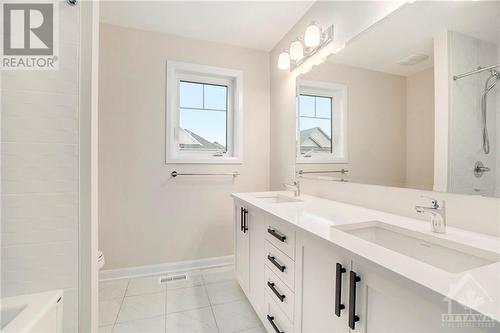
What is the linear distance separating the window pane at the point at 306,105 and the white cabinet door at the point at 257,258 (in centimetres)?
102

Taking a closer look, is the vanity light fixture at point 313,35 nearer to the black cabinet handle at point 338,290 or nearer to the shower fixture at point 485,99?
the shower fixture at point 485,99

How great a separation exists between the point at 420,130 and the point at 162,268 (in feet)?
7.87

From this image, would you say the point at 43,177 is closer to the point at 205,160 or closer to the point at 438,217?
the point at 205,160

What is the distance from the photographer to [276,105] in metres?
2.46

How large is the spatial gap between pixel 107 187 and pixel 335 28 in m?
2.37

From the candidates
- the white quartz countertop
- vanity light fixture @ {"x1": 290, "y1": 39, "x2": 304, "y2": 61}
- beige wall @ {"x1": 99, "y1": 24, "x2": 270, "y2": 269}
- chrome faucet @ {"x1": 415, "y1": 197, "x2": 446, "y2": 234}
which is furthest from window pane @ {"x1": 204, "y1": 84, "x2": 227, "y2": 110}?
chrome faucet @ {"x1": 415, "y1": 197, "x2": 446, "y2": 234}

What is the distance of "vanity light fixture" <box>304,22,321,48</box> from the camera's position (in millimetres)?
1769

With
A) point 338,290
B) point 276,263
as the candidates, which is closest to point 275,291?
point 276,263

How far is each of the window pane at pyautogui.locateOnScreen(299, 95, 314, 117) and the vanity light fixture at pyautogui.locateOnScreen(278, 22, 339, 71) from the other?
0.85ft

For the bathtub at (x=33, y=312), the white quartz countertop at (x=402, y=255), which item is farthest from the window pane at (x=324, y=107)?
the bathtub at (x=33, y=312)

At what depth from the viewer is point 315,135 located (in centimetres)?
191

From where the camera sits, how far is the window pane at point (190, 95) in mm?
2383

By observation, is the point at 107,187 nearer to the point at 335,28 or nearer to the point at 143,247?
the point at 143,247

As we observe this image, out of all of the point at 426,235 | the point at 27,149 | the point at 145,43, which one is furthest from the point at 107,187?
the point at 426,235
